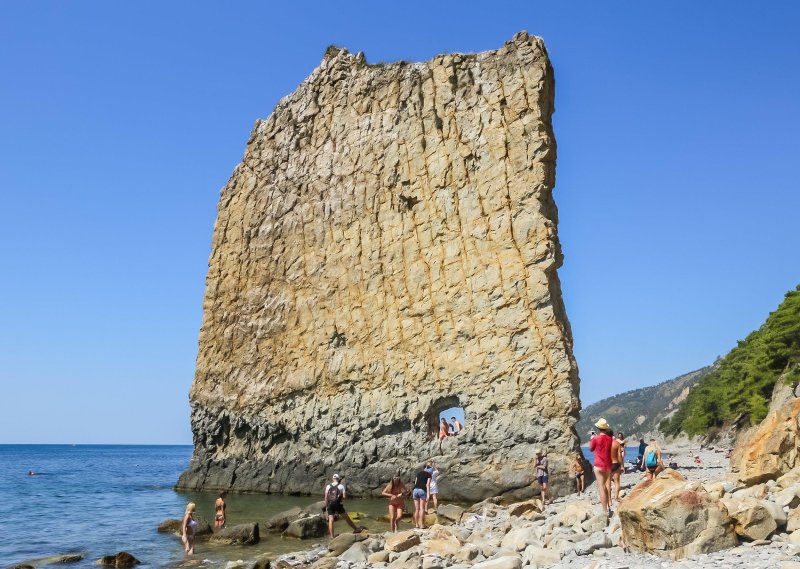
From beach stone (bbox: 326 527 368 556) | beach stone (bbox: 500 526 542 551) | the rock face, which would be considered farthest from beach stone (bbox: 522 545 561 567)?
the rock face

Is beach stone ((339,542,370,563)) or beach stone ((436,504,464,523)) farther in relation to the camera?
beach stone ((436,504,464,523))

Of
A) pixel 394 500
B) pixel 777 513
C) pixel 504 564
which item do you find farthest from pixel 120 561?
pixel 777 513

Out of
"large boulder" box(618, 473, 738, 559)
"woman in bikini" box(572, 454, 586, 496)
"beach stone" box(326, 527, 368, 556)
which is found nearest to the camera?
"large boulder" box(618, 473, 738, 559)

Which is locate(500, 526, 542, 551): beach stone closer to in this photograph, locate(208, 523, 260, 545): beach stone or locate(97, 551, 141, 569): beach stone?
locate(208, 523, 260, 545): beach stone

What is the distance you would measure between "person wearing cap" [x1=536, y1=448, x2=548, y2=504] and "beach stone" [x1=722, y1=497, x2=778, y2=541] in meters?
11.4

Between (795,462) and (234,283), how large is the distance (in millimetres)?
27733

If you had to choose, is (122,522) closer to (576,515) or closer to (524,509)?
(524,509)

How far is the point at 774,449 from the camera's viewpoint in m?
11.3

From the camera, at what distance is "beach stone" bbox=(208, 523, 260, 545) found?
17.8 meters

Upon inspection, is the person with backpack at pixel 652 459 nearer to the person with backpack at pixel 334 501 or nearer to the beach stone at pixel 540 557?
the beach stone at pixel 540 557

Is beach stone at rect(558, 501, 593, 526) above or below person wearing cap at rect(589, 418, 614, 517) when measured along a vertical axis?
below

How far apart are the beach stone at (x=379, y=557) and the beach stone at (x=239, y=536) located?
16.9ft

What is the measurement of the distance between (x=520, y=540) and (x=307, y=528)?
25.4 ft

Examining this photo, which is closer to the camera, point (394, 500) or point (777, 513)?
point (777, 513)
